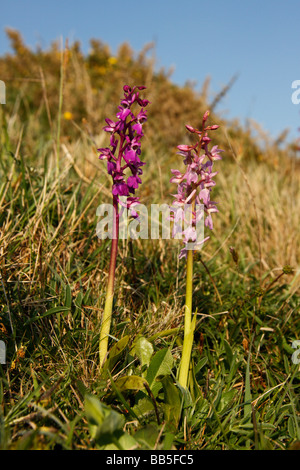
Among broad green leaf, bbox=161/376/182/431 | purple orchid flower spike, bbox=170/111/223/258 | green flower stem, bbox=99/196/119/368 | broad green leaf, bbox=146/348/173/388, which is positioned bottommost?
broad green leaf, bbox=161/376/182/431

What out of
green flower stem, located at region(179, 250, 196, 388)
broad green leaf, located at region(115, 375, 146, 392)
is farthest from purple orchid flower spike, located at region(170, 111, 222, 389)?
broad green leaf, located at region(115, 375, 146, 392)

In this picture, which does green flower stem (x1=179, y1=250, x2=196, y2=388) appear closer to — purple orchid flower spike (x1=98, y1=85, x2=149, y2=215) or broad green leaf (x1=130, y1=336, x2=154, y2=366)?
broad green leaf (x1=130, y1=336, x2=154, y2=366)

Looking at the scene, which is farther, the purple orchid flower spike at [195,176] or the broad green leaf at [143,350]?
the broad green leaf at [143,350]

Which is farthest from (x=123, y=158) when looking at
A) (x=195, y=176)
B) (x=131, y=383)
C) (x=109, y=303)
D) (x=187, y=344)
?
(x=131, y=383)

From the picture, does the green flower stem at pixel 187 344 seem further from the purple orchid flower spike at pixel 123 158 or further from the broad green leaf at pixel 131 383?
the purple orchid flower spike at pixel 123 158

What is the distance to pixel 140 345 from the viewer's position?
199cm

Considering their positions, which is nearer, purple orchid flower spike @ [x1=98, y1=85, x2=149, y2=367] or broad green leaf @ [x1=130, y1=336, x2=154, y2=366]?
purple orchid flower spike @ [x1=98, y1=85, x2=149, y2=367]

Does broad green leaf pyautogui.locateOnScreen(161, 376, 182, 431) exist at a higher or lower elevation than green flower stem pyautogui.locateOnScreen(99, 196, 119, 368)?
lower

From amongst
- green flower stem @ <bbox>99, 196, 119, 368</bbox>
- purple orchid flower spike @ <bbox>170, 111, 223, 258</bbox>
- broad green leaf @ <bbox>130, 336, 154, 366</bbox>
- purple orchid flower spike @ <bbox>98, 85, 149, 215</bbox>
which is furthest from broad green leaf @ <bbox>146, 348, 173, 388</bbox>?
purple orchid flower spike @ <bbox>98, 85, 149, 215</bbox>

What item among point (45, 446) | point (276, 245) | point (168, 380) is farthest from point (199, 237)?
point (276, 245)

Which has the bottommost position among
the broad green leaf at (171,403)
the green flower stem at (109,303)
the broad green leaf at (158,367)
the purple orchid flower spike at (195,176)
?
the broad green leaf at (171,403)

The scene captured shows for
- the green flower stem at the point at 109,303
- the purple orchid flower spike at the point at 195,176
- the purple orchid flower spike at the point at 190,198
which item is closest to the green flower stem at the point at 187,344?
the purple orchid flower spike at the point at 190,198

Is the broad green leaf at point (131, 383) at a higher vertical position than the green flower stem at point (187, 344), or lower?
lower
